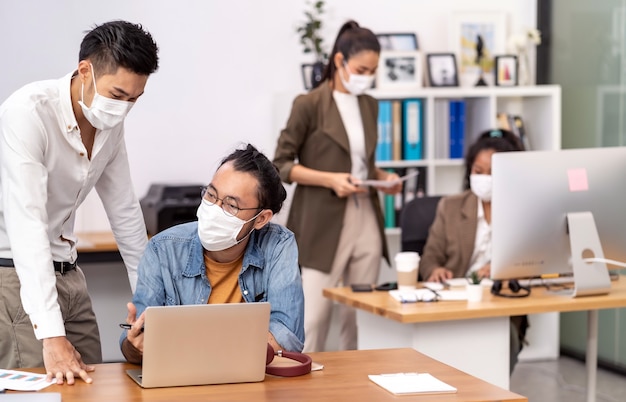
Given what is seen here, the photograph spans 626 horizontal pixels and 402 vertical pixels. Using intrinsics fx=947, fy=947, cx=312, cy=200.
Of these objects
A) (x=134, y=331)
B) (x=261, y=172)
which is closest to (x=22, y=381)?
(x=134, y=331)

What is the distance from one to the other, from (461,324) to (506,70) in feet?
8.15

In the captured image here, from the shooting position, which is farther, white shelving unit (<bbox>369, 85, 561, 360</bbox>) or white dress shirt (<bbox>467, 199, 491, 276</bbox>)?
white shelving unit (<bbox>369, 85, 561, 360</bbox>)

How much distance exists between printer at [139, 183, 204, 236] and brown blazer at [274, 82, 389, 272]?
0.75 metres

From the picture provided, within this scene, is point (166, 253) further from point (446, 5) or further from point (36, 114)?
point (446, 5)

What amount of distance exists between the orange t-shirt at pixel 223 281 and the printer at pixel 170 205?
2107 mm

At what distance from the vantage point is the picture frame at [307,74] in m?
5.07

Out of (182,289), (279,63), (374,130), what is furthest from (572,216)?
(279,63)

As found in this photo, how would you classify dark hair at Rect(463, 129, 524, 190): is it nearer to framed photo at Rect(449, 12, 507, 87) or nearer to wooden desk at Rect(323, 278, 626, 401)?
wooden desk at Rect(323, 278, 626, 401)

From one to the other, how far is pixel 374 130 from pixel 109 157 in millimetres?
1644

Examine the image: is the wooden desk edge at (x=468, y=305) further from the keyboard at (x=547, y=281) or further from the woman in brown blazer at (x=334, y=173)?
the woman in brown blazer at (x=334, y=173)

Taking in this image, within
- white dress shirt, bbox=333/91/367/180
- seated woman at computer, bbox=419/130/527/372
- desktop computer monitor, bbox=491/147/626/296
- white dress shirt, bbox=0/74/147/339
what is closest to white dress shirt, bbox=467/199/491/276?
seated woman at computer, bbox=419/130/527/372

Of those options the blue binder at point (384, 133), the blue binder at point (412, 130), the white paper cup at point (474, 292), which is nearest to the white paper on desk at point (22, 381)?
the white paper cup at point (474, 292)

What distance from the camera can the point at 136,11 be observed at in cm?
503

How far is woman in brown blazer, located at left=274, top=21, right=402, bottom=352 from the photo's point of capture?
3963mm
